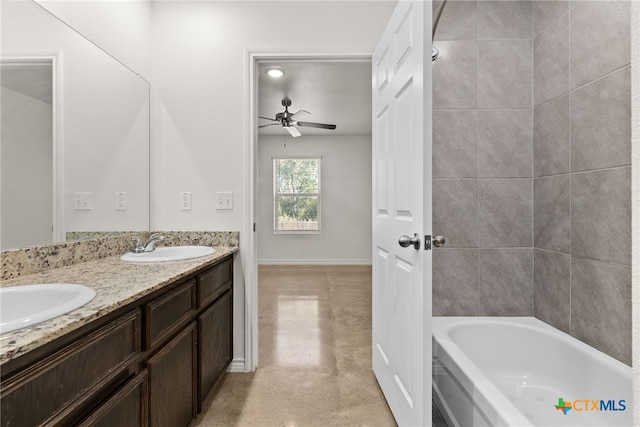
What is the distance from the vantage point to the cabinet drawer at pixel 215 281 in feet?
5.57

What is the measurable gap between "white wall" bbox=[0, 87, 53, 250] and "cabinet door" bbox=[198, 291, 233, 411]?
2.67 feet

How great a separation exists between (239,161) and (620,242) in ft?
6.89

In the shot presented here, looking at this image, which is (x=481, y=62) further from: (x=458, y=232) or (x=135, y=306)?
(x=135, y=306)

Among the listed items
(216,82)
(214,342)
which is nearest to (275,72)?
(216,82)

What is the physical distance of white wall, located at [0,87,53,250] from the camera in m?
1.27

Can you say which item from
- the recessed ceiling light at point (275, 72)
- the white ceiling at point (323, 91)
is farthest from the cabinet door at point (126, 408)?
the recessed ceiling light at point (275, 72)

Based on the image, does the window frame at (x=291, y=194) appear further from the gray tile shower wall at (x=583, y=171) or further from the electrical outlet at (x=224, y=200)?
the gray tile shower wall at (x=583, y=171)

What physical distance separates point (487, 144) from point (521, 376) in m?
1.31

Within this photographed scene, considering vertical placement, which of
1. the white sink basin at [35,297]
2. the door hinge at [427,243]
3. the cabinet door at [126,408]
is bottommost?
the cabinet door at [126,408]

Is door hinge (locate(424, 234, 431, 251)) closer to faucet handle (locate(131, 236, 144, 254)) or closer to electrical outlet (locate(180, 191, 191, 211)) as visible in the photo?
faucet handle (locate(131, 236, 144, 254))

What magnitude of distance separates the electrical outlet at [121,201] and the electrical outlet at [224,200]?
55 centimetres

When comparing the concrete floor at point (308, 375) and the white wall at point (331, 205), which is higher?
the white wall at point (331, 205)

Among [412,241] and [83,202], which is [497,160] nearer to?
[412,241]

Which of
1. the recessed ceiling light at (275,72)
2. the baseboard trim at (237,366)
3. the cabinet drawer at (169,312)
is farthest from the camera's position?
the recessed ceiling light at (275,72)
